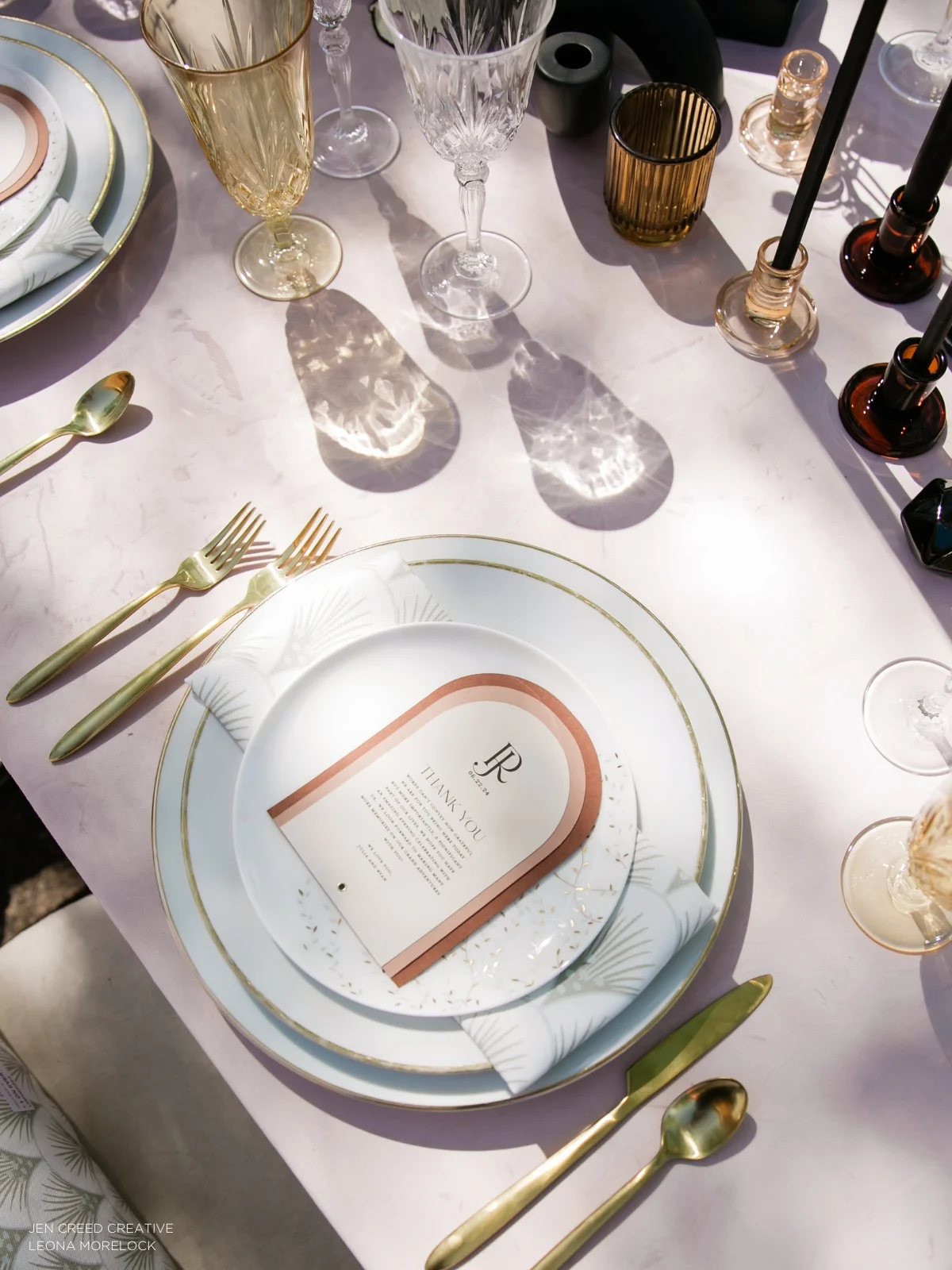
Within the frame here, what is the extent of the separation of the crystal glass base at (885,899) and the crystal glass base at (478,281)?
442mm

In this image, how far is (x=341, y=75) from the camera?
0.77 meters

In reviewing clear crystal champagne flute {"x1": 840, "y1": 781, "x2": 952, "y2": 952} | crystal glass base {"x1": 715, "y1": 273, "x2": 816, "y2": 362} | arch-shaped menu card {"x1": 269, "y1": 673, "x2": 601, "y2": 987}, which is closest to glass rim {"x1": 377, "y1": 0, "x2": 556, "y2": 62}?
crystal glass base {"x1": 715, "y1": 273, "x2": 816, "y2": 362}

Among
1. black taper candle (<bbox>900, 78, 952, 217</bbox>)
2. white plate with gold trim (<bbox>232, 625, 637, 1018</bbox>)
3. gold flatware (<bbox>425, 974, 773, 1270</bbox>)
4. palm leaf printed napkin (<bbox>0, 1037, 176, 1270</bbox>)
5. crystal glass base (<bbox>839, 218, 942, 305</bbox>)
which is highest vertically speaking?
black taper candle (<bbox>900, 78, 952, 217</bbox>)

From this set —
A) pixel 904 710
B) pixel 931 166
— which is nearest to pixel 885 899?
pixel 904 710

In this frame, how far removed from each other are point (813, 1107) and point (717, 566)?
32cm

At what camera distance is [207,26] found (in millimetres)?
658

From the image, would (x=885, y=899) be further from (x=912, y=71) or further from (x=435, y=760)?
(x=912, y=71)

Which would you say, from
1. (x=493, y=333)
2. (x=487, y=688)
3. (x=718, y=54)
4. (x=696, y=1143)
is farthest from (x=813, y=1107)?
(x=718, y=54)

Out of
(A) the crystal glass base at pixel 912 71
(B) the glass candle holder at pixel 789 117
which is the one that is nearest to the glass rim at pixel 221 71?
(B) the glass candle holder at pixel 789 117

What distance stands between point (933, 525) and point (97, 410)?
0.57 meters

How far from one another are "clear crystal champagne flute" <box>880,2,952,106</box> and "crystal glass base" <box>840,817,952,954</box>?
1.87 ft

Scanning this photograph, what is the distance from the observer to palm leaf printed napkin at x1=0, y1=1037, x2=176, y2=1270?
0.65 metres

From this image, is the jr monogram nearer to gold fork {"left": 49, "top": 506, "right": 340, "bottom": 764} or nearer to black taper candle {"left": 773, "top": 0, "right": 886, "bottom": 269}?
gold fork {"left": 49, "top": 506, "right": 340, "bottom": 764}

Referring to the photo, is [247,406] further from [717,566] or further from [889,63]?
[889,63]
